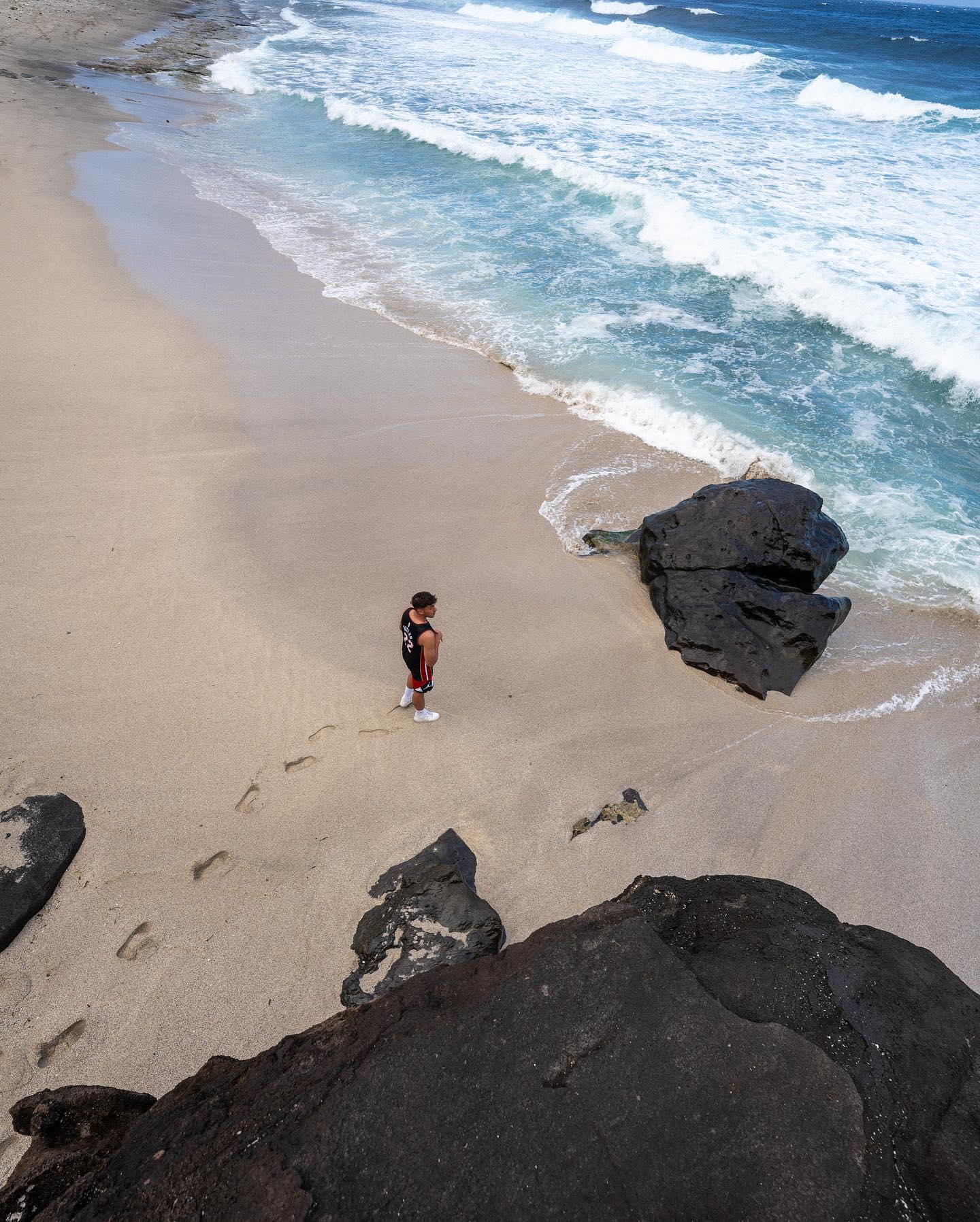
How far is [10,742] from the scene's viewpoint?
15.4 ft

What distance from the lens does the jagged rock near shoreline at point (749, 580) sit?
19.2ft

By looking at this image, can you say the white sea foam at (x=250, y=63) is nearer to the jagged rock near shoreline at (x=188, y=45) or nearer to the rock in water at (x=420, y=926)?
the jagged rock near shoreline at (x=188, y=45)

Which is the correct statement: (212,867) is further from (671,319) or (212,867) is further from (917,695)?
(671,319)

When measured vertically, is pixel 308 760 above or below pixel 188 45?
below

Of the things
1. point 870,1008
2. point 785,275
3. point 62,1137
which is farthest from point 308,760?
point 785,275

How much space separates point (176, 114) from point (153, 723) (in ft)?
76.1

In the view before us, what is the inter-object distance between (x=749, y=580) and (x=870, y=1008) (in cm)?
394

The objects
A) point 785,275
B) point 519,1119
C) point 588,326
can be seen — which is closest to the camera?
point 519,1119

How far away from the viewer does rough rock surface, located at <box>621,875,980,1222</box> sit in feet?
7.34

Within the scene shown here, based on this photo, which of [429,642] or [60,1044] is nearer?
[60,1044]

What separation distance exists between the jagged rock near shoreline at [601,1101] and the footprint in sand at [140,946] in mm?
1264

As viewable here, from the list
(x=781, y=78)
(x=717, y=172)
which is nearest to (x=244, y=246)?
(x=717, y=172)

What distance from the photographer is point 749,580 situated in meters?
6.15

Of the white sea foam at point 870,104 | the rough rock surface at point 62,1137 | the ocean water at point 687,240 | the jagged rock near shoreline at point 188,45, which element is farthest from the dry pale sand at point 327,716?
the jagged rock near shoreline at point 188,45
